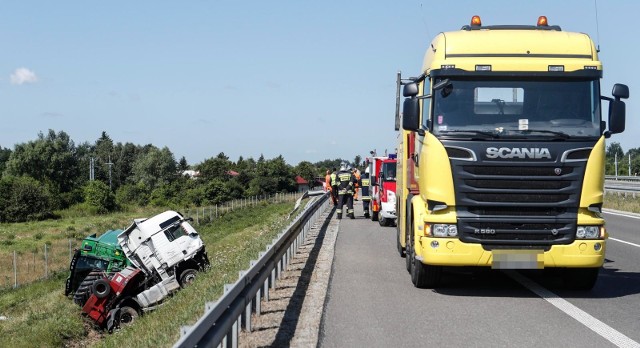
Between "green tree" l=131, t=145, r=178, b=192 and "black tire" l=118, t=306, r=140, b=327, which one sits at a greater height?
"green tree" l=131, t=145, r=178, b=192

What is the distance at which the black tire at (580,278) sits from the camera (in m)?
9.93

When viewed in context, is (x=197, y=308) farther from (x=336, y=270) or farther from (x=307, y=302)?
(x=336, y=270)

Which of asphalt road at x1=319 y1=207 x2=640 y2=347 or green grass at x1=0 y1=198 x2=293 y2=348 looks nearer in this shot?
asphalt road at x1=319 y1=207 x2=640 y2=347

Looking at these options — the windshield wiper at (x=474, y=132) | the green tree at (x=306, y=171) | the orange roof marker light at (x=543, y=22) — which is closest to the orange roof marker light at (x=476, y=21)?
the orange roof marker light at (x=543, y=22)

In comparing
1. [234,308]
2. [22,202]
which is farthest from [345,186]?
[22,202]

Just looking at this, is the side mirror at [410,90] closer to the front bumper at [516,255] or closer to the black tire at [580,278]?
the front bumper at [516,255]

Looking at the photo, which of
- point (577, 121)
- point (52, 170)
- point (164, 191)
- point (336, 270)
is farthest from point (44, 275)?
point (52, 170)

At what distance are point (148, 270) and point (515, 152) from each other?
42.4 ft

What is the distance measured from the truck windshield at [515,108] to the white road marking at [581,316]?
2064 millimetres

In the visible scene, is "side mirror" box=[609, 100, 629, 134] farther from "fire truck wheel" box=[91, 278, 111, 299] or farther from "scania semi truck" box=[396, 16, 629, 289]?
"fire truck wheel" box=[91, 278, 111, 299]

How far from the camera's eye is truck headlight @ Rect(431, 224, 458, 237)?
31.0ft

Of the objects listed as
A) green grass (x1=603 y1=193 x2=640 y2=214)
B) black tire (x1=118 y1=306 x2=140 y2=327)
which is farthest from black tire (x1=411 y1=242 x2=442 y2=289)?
green grass (x1=603 y1=193 x2=640 y2=214)

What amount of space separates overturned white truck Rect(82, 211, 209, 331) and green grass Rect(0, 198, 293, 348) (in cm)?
57

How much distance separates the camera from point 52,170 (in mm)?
112750
